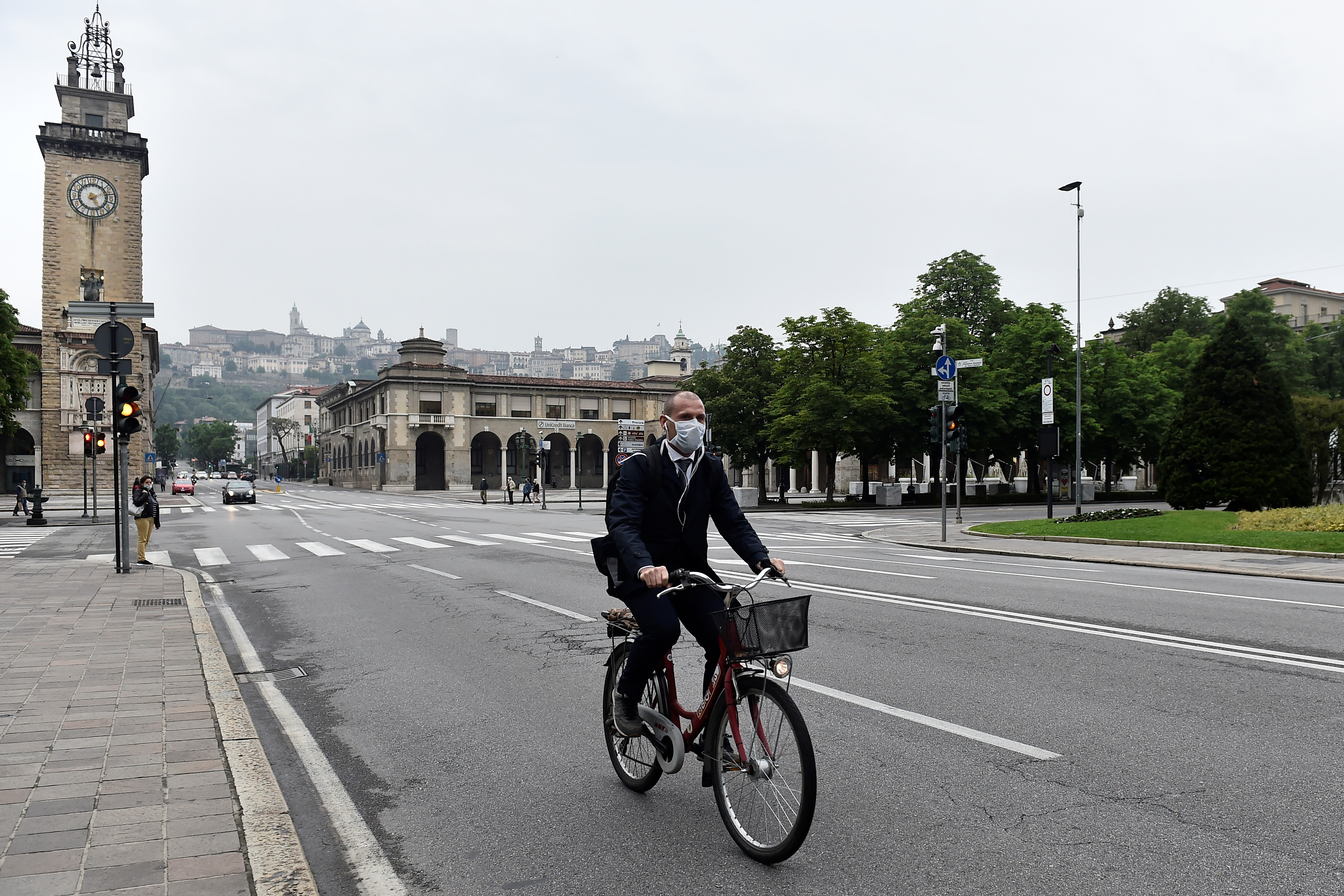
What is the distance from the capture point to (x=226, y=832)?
4.00 m

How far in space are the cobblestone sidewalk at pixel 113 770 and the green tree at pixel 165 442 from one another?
136 metres

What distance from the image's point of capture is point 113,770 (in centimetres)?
482

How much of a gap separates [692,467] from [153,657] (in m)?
5.96

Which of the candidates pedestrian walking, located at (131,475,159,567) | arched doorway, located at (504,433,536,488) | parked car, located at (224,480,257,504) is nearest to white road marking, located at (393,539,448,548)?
pedestrian walking, located at (131,475,159,567)

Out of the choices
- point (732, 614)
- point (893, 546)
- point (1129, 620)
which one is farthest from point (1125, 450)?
point (732, 614)

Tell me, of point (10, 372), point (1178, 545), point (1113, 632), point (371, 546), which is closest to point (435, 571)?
point (371, 546)

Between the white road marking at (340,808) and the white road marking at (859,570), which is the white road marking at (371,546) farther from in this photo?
the white road marking at (340,808)

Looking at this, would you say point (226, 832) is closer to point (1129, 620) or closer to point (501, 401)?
point (1129, 620)

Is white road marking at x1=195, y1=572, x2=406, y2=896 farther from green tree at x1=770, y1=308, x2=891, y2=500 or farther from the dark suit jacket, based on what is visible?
green tree at x1=770, y1=308, x2=891, y2=500

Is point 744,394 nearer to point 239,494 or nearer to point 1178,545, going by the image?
point 239,494

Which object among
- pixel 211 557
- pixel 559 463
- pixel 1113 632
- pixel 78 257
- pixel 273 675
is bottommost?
pixel 211 557

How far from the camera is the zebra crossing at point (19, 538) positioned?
19.7m

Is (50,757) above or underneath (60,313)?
underneath

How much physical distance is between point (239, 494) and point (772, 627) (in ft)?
179
